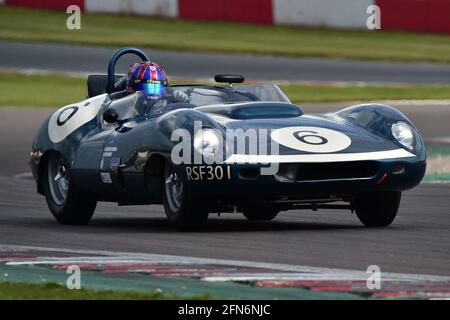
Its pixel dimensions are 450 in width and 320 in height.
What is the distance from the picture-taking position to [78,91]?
2662cm

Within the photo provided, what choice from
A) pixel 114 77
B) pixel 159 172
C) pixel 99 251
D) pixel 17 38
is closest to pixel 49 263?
pixel 99 251

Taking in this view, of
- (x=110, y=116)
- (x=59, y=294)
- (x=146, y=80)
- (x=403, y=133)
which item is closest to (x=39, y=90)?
(x=146, y=80)

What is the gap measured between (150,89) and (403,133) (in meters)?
2.21

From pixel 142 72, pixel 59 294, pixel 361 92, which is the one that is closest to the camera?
pixel 59 294

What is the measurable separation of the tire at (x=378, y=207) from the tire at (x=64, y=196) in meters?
2.22

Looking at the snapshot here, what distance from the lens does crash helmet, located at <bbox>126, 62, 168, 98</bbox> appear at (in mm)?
11656

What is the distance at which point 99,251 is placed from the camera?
362 inches

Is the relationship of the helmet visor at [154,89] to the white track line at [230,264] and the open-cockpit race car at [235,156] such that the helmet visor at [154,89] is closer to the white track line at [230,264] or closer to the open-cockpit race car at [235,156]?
the open-cockpit race car at [235,156]

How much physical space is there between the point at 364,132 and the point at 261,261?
2.26 m

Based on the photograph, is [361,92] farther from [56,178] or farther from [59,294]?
[59,294]

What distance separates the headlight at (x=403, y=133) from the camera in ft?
34.1

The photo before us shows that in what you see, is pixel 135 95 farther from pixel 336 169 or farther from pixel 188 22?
pixel 188 22

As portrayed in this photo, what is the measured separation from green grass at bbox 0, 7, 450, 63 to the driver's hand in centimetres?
2109
